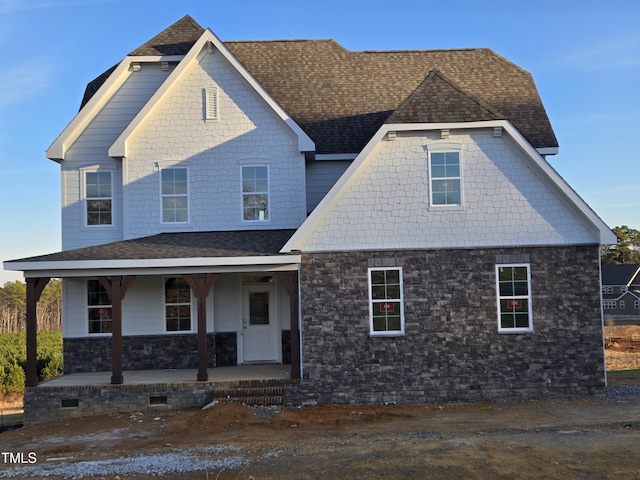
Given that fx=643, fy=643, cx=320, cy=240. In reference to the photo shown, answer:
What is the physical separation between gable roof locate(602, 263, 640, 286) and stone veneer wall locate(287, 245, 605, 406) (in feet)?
222

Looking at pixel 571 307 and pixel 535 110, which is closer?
pixel 571 307

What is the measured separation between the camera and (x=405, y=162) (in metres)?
15.0

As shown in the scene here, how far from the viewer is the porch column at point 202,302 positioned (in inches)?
580

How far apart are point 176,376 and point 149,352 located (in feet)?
5.99

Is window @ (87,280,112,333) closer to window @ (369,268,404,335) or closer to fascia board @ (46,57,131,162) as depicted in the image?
fascia board @ (46,57,131,162)

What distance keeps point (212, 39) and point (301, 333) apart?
8.17 m

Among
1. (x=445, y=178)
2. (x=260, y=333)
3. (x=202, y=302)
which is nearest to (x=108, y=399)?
(x=202, y=302)

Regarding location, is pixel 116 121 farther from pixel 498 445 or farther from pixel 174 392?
pixel 498 445

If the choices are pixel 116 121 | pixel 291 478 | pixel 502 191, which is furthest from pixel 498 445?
pixel 116 121

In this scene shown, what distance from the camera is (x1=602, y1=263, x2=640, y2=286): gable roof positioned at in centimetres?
7556

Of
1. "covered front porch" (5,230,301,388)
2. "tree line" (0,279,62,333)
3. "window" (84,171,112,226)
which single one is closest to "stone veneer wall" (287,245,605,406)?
"covered front porch" (5,230,301,388)

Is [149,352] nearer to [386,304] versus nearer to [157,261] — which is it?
[157,261]

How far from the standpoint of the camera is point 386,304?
14.8m

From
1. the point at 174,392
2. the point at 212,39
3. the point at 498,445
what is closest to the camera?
the point at 498,445
